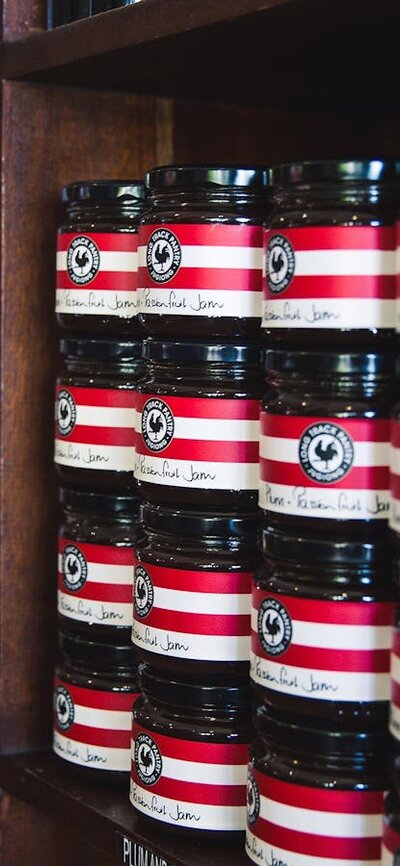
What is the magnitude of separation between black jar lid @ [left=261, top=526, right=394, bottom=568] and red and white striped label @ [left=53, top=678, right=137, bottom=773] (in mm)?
343

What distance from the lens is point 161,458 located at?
1092 mm

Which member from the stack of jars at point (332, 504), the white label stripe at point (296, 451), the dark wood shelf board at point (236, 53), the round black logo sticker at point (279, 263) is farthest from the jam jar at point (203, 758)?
the dark wood shelf board at point (236, 53)

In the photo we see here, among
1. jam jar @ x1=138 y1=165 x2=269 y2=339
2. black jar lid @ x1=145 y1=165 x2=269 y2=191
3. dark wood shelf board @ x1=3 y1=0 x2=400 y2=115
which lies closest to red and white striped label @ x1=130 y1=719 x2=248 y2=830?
jam jar @ x1=138 y1=165 x2=269 y2=339

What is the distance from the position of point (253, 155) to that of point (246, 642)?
0.56 m

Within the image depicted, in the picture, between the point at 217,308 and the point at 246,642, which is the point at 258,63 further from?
the point at 246,642

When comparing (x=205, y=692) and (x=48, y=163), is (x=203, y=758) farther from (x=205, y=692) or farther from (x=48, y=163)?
(x=48, y=163)

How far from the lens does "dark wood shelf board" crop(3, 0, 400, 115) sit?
1.02 m

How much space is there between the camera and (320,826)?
957mm

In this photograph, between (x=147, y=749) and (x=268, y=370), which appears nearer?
(x=268, y=370)

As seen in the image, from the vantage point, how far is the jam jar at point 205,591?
108 centimetres

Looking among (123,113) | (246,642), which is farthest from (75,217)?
(246,642)

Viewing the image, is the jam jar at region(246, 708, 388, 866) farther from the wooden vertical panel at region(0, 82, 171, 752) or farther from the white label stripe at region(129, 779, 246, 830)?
the wooden vertical panel at region(0, 82, 171, 752)

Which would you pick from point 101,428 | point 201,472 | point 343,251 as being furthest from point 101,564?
point 343,251

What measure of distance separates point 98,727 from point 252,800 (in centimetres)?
28
